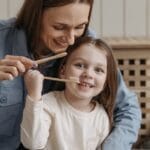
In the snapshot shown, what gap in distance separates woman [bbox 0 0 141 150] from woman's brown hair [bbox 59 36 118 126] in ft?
0.09

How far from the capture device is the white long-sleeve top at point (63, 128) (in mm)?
1155

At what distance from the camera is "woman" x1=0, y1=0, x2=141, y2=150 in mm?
1195

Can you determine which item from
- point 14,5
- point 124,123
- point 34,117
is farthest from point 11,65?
point 14,5

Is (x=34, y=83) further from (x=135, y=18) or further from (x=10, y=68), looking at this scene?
(x=135, y=18)

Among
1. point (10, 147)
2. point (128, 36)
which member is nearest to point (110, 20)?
point (128, 36)

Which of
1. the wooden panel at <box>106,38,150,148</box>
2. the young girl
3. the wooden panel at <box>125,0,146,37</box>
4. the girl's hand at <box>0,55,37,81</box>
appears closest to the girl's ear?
the young girl

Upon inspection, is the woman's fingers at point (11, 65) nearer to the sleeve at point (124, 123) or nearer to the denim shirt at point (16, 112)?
the denim shirt at point (16, 112)

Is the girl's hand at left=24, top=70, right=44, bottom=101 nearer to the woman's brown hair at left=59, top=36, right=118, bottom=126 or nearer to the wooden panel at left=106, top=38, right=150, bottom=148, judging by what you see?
the woman's brown hair at left=59, top=36, right=118, bottom=126

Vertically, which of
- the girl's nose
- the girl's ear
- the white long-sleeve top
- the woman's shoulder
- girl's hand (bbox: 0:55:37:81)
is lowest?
the white long-sleeve top

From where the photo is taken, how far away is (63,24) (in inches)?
46.9

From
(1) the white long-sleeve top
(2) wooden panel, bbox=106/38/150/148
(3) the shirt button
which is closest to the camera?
(1) the white long-sleeve top

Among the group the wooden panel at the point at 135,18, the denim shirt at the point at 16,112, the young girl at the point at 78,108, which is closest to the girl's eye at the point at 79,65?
the young girl at the point at 78,108

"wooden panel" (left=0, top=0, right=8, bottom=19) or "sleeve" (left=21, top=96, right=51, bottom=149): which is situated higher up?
"wooden panel" (left=0, top=0, right=8, bottom=19)

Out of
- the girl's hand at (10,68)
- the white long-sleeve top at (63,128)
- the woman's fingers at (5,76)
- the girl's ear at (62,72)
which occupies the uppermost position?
the girl's hand at (10,68)
